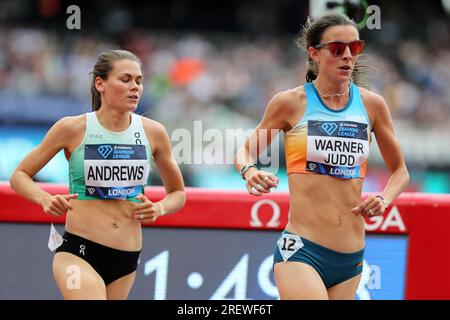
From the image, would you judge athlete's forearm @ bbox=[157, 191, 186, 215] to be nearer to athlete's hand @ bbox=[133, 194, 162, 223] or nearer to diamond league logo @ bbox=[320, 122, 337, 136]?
athlete's hand @ bbox=[133, 194, 162, 223]

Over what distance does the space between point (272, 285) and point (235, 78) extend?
37.5ft

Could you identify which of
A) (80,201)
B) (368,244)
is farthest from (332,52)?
(368,244)

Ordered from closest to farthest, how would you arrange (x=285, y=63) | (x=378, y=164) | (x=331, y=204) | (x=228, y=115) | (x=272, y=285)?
(x=331, y=204) < (x=272, y=285) < (x=378, y=164) < (x=228, y=115) < (x=285, y=63)

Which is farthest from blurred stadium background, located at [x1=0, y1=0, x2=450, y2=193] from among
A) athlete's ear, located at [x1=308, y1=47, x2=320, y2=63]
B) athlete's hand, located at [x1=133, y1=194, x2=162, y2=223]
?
athlete's ear, located at [x1=308, y1=47, x2=320, y2=63]

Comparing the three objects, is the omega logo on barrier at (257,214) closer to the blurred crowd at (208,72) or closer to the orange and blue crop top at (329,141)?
the orange and blue crop top at (329,141)

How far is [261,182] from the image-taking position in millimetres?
5520

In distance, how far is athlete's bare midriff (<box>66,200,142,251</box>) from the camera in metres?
5.93

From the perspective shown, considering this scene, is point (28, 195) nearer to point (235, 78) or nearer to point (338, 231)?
point (338, 231)

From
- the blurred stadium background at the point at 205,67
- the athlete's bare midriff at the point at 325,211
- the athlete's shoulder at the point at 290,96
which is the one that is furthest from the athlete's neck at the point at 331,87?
the blurred stadium background at the point at 205,67

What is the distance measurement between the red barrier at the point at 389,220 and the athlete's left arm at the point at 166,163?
143 cm

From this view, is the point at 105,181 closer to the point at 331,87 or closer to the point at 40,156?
the point at 40,156

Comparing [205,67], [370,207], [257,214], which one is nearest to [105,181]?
[370,207]

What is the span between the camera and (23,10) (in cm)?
2002

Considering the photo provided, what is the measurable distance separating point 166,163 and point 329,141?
1.11m
